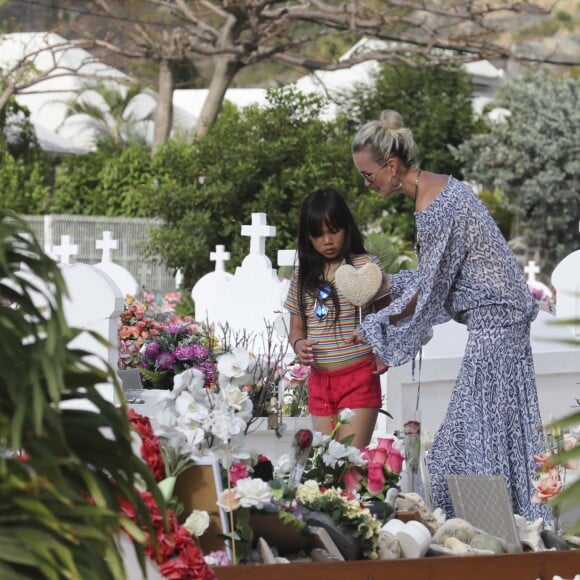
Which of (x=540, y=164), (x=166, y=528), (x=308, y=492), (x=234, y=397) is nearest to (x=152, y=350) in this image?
(x=308, y=492)

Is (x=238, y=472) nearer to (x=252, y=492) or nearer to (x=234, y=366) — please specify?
(x=252, y=492)

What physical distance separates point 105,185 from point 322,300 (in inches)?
856

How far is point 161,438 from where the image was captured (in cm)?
374

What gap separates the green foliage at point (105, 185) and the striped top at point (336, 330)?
64.5 feet

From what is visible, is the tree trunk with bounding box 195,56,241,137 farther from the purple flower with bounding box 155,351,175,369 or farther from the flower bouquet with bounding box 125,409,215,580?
the flower bouquet with bounding box 125,409,215,580

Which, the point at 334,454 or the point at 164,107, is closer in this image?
the point at 334,454

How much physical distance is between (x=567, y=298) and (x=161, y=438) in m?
5.89

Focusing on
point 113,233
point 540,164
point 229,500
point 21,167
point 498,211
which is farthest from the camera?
point 498,211

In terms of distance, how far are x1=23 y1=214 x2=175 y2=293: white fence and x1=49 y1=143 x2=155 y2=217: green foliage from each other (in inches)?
35.9

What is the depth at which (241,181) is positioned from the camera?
18641 mm

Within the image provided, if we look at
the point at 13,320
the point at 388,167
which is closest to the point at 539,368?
the point at 388,167

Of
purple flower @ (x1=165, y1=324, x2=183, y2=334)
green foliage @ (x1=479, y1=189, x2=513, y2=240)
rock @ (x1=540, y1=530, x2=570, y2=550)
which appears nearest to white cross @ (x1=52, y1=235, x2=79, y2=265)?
purple flower @ (x1=165, y1=324, x2=183, y2=334)

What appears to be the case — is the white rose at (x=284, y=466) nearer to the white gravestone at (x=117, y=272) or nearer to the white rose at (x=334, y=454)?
the white rose at (x=334, y=454)

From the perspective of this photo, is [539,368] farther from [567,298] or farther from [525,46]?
[525,46]
